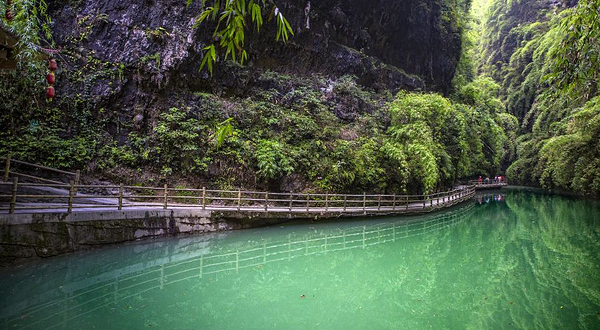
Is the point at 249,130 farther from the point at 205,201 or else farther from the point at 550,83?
the point at 550,83

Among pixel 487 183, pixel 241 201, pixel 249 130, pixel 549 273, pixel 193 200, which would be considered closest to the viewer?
pixel 549 273

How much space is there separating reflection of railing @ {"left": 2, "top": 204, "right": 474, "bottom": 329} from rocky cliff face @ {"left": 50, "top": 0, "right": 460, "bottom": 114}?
342 inches

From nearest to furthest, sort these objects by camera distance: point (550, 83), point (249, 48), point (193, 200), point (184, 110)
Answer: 1. point (550, 83)
2. point (193, 200)
3. point (184, 110)
4. point (249, 48)

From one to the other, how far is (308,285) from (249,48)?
15181 millimetres

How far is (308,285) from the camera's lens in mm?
7094

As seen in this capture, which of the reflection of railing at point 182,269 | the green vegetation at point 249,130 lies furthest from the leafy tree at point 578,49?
the reflection of railing at point 182,269

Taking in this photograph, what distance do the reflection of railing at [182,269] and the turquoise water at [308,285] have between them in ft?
0.10

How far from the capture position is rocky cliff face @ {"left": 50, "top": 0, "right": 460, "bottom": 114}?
1398 cm

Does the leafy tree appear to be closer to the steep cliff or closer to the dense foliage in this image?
the dense foliage

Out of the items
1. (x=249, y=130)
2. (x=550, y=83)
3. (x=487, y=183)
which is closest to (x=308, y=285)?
(x=550, y=83)

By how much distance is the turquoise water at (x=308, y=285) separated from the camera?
17.8ft

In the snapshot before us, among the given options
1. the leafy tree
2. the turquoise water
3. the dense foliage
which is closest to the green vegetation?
the dense foliage

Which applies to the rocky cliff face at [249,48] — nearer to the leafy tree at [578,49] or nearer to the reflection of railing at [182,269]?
the reflection of railing at [182,269]

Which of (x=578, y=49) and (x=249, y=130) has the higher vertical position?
(x=249, y=130)
